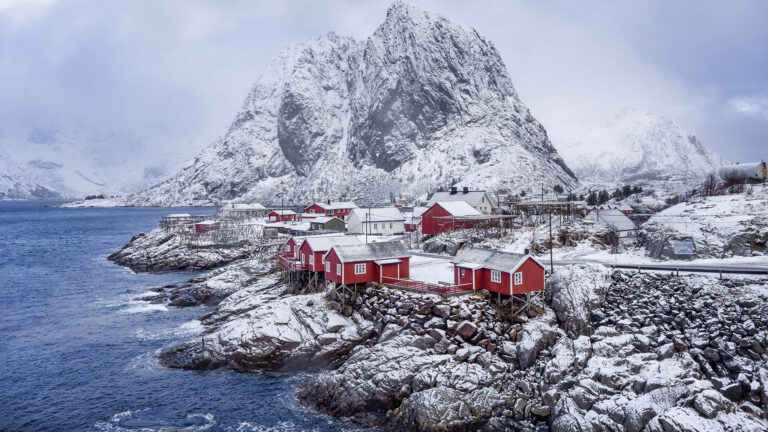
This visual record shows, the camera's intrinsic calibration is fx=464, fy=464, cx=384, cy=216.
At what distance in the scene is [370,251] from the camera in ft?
126

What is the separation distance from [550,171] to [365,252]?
14244cm

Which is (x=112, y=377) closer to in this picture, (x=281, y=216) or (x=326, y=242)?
(x=326, y=242)

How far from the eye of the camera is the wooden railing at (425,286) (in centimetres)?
3388

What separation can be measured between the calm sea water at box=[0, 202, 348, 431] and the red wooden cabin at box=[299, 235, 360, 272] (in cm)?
1123

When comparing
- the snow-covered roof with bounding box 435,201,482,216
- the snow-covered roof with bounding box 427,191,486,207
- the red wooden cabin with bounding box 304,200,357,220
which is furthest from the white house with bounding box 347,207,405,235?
the red wooden cabin with bounding box 304,200,357,220

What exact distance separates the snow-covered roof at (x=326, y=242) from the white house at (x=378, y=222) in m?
26.5

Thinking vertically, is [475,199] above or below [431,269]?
above

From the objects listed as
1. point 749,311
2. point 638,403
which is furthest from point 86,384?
point 749,311

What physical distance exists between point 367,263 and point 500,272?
10.7 m

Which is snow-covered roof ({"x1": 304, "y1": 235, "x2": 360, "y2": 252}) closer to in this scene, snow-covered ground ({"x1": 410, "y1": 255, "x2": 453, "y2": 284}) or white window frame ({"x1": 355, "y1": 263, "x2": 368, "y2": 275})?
white window frame ({"x1": 355, "y1": 263, "x2": 368, "y2": 275})

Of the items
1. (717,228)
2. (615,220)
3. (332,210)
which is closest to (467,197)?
(615,220)

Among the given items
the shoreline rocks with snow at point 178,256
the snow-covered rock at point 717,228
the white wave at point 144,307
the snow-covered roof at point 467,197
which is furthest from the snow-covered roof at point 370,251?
the snow-covered roof at point 467,197

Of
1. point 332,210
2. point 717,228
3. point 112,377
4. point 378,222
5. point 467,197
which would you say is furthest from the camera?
point 332,210

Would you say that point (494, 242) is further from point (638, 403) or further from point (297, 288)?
point (638, 403)
